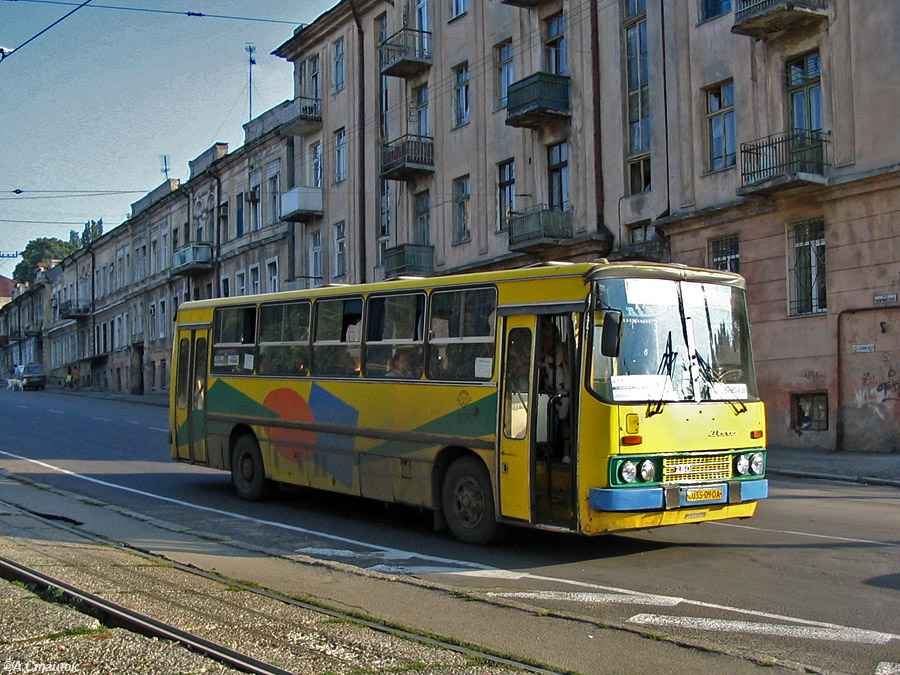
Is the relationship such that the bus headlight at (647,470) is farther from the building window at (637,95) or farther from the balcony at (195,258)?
the balcony at (195,258)

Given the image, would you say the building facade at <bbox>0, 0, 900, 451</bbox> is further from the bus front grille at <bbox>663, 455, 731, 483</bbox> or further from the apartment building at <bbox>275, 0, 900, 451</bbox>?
the bus front grille at <bbox>663, 455, 731, 483</bbox>

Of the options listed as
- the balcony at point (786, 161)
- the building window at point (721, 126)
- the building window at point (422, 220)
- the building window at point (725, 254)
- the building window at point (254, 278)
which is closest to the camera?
the balcony at point (786, 161)

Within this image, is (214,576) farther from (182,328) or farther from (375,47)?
(375,47)

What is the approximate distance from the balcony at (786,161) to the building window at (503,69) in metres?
10.6

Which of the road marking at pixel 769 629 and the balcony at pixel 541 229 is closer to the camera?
the road marking at pixel 769 629

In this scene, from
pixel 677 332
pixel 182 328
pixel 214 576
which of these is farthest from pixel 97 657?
pixel 182 328

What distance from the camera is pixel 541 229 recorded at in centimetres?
2698

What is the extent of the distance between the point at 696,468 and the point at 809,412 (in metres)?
13.4

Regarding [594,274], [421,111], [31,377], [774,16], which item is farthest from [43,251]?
[594,274]

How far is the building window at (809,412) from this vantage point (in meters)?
21.1

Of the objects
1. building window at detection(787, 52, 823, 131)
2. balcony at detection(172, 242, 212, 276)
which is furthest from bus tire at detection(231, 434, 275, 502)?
balcony at detection(172, 242, 212, 276)

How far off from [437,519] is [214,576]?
276cm

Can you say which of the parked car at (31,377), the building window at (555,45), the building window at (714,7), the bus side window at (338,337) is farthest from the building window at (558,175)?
the parked car at (31,377)

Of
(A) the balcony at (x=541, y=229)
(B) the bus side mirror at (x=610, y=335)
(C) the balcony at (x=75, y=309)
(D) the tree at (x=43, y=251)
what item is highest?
(D) the tree at (x=43, y=251)
